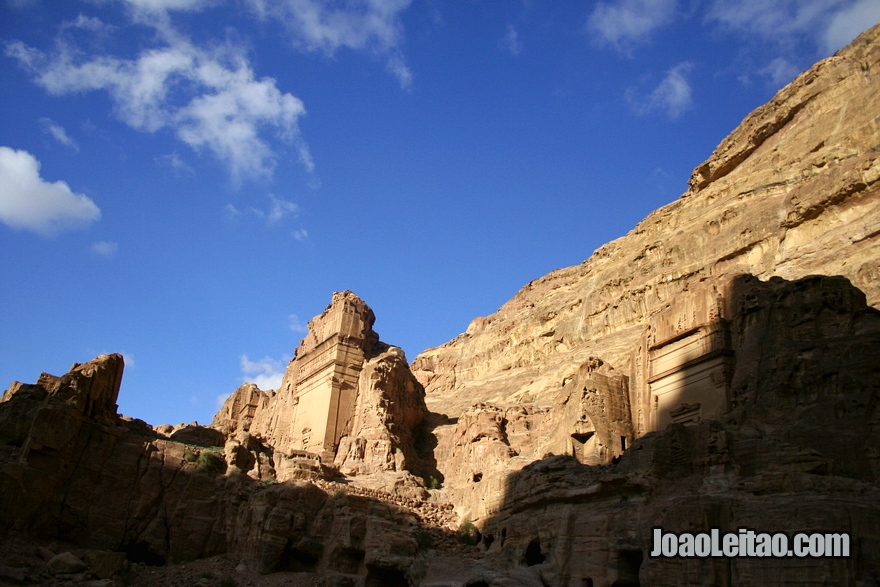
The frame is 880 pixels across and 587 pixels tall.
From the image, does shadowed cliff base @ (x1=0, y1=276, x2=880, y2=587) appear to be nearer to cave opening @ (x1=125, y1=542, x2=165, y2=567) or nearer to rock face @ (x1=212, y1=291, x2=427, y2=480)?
cave opening @ (x1=125, y1=542, x2=165, y2=567)

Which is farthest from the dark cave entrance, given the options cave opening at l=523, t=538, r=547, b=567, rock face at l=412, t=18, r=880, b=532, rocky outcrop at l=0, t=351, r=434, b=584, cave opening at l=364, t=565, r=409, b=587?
cave opening at l=364, t=565, r=409, b=587

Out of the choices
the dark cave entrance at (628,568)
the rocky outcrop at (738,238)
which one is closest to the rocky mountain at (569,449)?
the dark cave entrance at (628,568)

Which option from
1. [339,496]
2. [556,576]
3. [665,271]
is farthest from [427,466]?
[665,271]

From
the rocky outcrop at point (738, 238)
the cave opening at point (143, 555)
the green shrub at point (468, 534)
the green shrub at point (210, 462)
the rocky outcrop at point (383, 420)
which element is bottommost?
the cave opening at point (143, 555)

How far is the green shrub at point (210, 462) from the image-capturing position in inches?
1091

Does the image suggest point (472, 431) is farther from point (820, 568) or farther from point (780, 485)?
point (820, 568)

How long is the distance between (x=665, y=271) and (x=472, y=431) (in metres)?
19.8

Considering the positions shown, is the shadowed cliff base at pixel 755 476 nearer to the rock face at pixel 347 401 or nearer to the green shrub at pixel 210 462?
the green shrub at pixel 210 462

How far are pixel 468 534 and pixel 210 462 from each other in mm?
9505

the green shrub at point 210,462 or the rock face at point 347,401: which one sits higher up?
the rock face at point 347,401

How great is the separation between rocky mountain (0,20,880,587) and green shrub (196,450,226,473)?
0.11 metres

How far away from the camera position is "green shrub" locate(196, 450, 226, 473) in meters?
27.7

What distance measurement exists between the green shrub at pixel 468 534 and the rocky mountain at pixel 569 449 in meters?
0.08

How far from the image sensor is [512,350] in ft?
193
